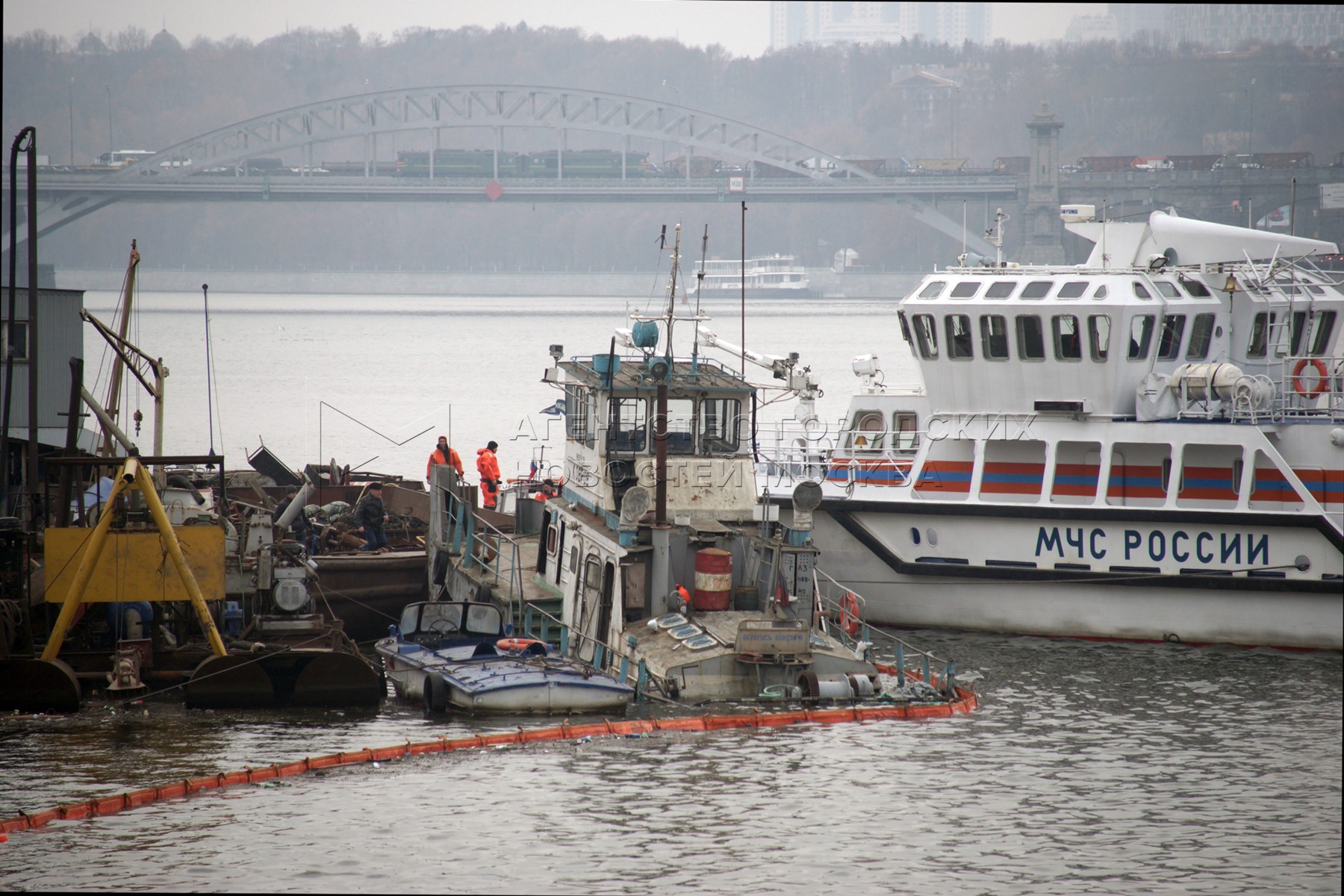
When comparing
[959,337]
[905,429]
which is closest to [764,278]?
[905,429]

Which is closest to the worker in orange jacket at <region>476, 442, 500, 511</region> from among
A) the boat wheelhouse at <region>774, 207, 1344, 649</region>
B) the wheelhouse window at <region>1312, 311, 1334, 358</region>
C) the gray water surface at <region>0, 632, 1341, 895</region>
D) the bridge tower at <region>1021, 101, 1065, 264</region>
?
the boat wheelhouse at <region>774, 207, 1344, 649</region>

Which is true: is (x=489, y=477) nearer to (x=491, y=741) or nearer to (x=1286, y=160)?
(x=491, y=741)

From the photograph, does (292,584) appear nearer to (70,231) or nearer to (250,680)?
(250,680)

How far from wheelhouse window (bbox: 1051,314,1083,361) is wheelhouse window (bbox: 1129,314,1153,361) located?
809 mm

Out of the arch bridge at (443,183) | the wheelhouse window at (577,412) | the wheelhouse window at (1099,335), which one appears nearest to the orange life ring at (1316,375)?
the wheelhouse window at (1099,335)

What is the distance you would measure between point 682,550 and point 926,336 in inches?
327

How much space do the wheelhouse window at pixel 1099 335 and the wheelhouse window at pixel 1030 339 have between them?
31.3 inches

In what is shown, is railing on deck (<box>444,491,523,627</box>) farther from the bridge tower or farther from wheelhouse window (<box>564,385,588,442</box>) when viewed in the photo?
the bridge tower

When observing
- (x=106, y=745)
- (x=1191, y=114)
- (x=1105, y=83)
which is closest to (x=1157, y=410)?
(x=106, y=745)

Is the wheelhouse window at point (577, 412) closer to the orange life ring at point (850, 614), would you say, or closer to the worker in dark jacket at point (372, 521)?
the orange life ring at point (850, 614)

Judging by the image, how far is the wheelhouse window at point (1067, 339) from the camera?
25.5 m

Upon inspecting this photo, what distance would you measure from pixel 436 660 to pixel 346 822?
14.7 feet

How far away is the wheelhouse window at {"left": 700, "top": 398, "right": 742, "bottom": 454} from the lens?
2258 centimetres

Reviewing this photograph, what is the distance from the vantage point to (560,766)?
1814 cm
